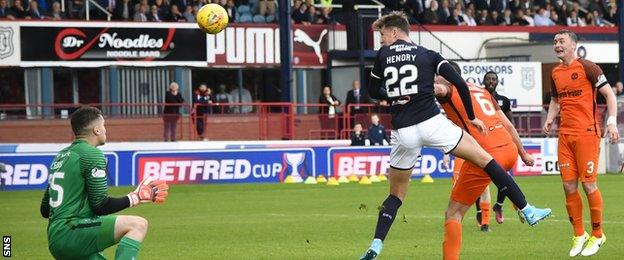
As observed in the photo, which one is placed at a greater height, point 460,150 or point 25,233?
point 460,150

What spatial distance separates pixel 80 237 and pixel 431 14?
120 ft

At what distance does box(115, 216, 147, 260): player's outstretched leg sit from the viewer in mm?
10266

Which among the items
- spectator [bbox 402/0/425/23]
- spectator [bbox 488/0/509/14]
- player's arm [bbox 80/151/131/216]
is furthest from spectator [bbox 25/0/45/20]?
player's arm [bbox 80/151/131/216]

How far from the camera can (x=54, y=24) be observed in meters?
38.9

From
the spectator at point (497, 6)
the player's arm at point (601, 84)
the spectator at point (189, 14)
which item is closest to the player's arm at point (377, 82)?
the player's arm at point (601, 84)

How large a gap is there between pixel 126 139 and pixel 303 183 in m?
6.62

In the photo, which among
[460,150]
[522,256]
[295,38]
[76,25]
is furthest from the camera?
[295,38]

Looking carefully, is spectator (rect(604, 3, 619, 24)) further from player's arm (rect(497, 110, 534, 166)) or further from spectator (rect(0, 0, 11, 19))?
player's arm (rect(497, 110, 534, 166))

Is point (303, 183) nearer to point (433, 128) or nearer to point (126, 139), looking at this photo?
point (126, 139)

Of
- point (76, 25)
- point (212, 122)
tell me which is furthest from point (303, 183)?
point (76, 25)

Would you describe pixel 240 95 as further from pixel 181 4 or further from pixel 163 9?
pixel 163 9

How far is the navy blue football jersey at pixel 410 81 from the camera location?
491 inches

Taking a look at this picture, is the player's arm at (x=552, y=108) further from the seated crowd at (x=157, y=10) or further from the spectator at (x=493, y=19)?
the spectator at (x=493, y=19)

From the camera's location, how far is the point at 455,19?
46625 mm
